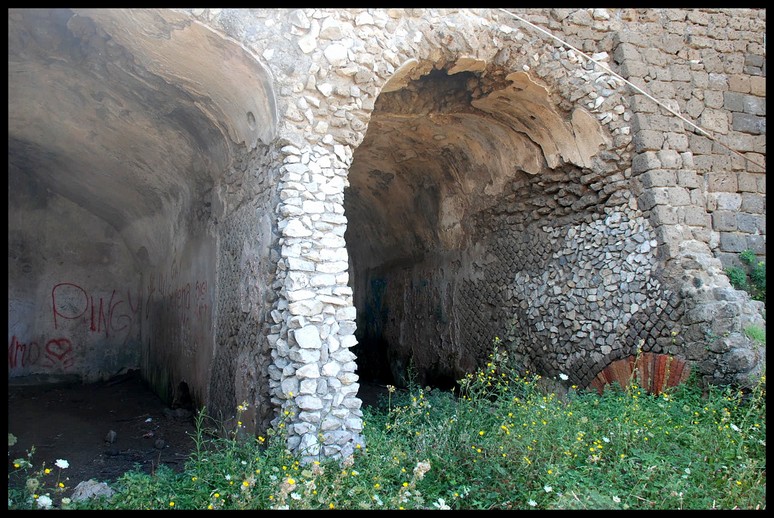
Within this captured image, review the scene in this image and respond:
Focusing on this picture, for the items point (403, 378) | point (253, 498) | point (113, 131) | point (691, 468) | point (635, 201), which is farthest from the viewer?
point (403, 378)

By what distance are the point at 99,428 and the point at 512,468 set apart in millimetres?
5672

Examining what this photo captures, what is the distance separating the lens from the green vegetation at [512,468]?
398cm

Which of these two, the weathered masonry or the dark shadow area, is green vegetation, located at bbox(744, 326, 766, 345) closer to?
the weathered masonry

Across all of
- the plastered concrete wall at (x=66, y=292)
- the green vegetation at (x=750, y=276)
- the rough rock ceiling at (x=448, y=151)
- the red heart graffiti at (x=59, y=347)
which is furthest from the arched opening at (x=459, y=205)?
the red heart graffiti at (x=59, y=347)

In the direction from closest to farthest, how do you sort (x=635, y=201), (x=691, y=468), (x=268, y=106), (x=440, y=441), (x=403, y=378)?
(x=691, y=468)
(x=440, y=441)
(x=268, y=106)
(x=635, y=201)
(x=403, y=378)

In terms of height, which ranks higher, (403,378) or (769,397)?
(769,397)

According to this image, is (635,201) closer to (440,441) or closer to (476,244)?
(476,244)

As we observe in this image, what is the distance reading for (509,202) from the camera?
795cm

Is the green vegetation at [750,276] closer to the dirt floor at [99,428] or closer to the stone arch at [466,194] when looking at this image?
the stone arch at [466,194]

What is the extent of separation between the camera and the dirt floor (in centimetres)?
614

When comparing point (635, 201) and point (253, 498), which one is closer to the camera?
point (253, 498)

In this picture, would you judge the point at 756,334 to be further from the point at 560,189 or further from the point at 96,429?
the point at 96,429

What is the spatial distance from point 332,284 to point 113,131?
408cm

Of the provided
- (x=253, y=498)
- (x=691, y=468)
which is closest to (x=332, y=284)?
(x=253, y=498)
